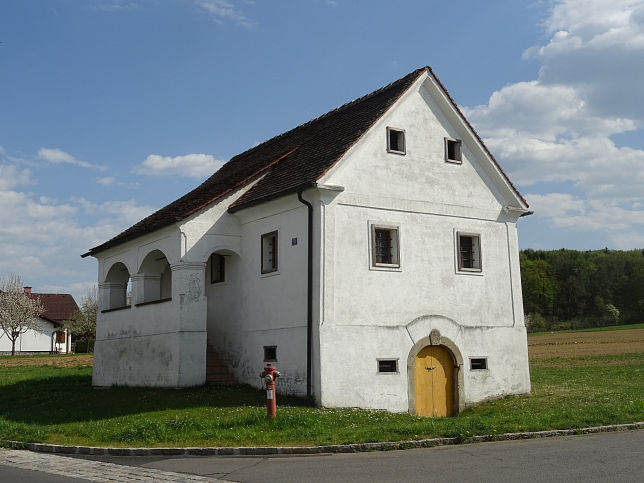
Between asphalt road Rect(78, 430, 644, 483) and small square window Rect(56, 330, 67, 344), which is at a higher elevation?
small square window Rect(56, 330, 67, 344)

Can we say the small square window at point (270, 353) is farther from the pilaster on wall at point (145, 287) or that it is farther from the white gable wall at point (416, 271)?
the pilaster on wall at point (145, 287)

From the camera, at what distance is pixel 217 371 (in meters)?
21.5

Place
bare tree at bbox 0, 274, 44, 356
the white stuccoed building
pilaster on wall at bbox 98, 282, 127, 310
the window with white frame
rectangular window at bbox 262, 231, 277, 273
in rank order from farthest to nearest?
bare tree at bbox 0, 274, 44, 356, pilaster on wall at bbox 98, 282, 127, 310, rectangular window at bbox 262, 231, 277, 273, the window with white frame, the white stuccoed building

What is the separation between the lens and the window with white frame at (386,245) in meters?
19.9

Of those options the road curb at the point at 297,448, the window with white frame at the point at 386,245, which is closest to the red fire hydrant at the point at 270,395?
the road curb at the point at 297,448

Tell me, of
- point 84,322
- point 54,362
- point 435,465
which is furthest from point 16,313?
point 435,465

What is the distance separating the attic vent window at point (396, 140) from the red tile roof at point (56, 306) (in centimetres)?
7587

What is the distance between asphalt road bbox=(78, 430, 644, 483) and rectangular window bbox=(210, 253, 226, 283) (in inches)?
416

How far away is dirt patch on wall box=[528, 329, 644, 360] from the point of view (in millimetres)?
50625

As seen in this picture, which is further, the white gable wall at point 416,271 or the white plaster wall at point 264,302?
the white plaster wall at point 264,302

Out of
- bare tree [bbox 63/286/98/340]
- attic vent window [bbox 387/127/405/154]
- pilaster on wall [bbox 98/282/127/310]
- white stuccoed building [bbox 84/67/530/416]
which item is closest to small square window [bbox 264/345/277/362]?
white stuccoed building [bbox 84/67/530/416]

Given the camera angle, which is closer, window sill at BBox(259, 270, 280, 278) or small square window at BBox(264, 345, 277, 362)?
small square window at BBox(264, 345, 277, 362)

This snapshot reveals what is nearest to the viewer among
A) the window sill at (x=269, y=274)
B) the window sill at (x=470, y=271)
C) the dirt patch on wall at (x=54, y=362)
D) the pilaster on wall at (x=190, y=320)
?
the window sill at (x=269, y=274)

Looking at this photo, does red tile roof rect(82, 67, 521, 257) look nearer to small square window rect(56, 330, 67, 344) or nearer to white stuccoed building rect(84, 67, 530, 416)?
white stuccoed building rect(84, 67, 530, 416)
